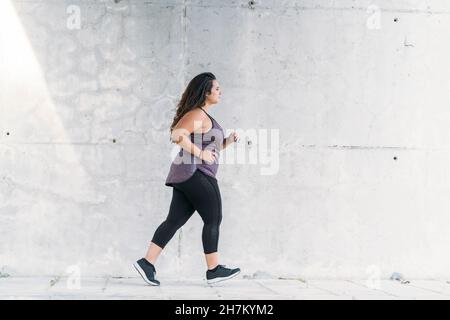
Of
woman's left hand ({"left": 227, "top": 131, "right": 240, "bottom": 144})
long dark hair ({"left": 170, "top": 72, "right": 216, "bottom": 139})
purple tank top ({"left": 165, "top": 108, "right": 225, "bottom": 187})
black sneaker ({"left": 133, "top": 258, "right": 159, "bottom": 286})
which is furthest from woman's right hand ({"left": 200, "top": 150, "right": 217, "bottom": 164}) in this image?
black sneaker ({"left": 133, "top": 258, "right": 159, "bottom": 286})

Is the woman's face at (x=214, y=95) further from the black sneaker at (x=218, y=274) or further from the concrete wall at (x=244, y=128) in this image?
the black sneaker at (x=218, y=274)

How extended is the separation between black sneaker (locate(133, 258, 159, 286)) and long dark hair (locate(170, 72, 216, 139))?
42.2 inches

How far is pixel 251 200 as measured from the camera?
7934 millimetres

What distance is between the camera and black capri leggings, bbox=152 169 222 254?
712cm

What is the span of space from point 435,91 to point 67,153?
3.22 m

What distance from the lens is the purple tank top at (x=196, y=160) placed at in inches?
279

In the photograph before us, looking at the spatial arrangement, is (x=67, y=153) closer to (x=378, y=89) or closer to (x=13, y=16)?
(x=13, y=16)

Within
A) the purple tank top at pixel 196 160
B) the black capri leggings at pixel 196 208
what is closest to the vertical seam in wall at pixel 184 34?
the purple tank top at pixel 196 160

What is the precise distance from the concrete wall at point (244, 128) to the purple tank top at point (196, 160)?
707 mm

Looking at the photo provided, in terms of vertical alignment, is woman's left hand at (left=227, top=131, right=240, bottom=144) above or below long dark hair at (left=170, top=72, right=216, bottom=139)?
below

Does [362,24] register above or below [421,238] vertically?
above

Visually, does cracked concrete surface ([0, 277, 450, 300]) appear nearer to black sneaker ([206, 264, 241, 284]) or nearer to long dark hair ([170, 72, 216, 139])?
black sneaker ([206, 264, 241, 284])
